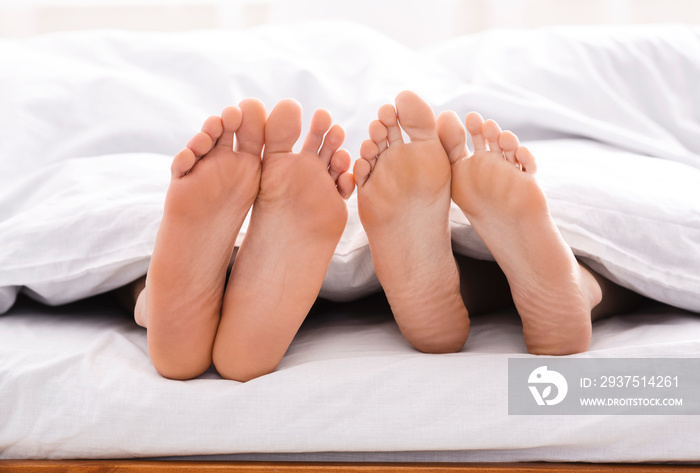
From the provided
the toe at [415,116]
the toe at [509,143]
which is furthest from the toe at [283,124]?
the toe at [509,143]

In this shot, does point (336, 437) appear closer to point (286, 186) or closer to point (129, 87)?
point (286, 186)

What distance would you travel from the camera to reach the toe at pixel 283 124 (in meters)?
0.64

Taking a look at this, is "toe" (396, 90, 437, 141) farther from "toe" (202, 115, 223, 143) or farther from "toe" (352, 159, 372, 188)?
"toe" (202, 115, 223, 143)

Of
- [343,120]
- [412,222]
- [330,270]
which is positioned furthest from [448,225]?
[343,120]

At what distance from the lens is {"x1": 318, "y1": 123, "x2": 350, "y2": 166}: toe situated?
676 mm

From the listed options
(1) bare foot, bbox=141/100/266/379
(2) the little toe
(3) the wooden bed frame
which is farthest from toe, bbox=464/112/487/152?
(3) the wooden bed frame

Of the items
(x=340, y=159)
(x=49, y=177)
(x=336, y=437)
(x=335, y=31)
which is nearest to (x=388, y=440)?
(x=336, y=437)

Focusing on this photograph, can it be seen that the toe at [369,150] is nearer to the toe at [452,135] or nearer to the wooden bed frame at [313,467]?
the toe at [452,135]

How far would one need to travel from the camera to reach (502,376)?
2.00 ft

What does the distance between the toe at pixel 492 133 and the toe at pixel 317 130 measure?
0.53 feet

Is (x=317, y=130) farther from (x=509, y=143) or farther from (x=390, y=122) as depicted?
(x=509, y=143)

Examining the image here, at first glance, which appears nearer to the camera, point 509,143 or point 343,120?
point 509,143

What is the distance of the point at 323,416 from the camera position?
599 mm

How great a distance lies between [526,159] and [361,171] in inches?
6.8
